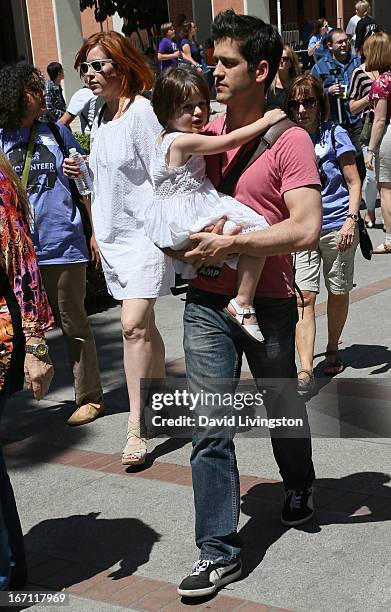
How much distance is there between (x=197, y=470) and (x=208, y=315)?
588 millimetres

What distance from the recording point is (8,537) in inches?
154

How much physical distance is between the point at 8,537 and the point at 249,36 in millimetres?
2087

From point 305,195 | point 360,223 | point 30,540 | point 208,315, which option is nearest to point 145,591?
point 30,540

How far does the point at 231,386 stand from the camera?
3887 millimetres

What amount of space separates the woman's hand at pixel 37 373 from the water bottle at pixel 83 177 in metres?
2.01

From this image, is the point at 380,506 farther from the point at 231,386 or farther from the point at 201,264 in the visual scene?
the point at 201,264

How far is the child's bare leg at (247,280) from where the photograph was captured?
12.4 feet

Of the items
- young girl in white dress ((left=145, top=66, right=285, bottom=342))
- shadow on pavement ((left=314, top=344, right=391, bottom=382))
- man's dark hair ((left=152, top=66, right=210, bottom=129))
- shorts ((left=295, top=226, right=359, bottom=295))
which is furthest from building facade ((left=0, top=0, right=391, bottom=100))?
young girl in white dress ((left=145, top=66, right=285, bottom=342))

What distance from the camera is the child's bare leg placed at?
3.78 meters

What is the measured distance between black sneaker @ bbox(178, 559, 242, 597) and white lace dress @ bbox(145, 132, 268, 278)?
1.10m

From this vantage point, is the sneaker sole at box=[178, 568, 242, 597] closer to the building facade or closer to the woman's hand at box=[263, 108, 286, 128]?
the woman's hand at box=[263, 108, 286, 128]

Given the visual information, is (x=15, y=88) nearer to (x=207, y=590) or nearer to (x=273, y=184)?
(x=273, y=184)

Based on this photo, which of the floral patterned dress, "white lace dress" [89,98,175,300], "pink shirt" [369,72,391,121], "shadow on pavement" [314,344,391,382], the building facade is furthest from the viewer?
the building facade

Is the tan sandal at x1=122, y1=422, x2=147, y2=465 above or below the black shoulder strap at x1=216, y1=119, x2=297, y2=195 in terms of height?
below
